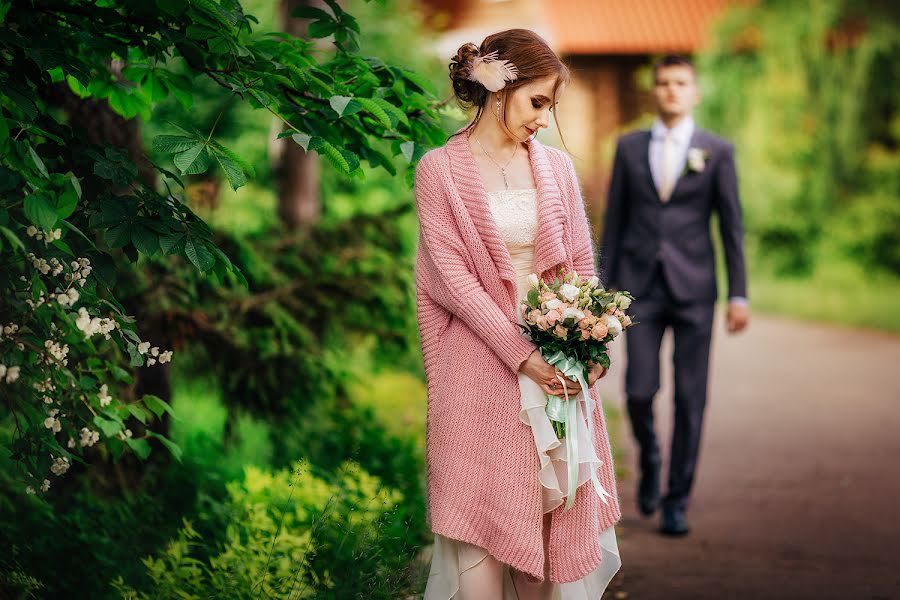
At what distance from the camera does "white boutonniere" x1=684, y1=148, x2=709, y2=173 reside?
21.3 ft

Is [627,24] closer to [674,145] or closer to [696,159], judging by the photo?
[674,145]

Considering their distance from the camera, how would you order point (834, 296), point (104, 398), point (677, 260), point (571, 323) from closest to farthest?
point (571, 323) → point (104, 398) → point (677, 260) → point (834, 296)

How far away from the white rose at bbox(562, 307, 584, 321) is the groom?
113 inches

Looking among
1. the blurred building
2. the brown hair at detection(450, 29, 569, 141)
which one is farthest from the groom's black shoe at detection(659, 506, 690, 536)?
the blurred building

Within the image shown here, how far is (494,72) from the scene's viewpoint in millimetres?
3883

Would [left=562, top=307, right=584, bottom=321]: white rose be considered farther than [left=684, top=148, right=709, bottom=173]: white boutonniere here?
No

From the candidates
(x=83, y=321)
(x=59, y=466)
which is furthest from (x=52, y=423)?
(x=83, y=321)

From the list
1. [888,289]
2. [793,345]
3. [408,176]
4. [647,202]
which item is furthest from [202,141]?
[888,289]

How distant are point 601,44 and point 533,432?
2191 centimetres

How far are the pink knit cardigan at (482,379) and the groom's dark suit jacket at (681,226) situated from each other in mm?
2577

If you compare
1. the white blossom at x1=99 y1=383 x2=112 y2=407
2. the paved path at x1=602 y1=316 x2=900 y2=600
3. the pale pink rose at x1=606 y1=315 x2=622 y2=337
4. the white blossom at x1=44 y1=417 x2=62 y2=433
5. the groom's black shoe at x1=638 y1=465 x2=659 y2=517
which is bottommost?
the paved path at x1=602 y1=316 x2=900 y2=600

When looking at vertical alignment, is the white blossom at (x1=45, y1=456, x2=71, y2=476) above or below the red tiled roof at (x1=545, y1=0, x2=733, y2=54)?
below

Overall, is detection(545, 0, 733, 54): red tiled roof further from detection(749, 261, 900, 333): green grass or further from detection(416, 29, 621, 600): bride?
detection(416, 29, 621, 600): bride

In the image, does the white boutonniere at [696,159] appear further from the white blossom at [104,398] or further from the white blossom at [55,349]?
the white blossom at [55,349]
